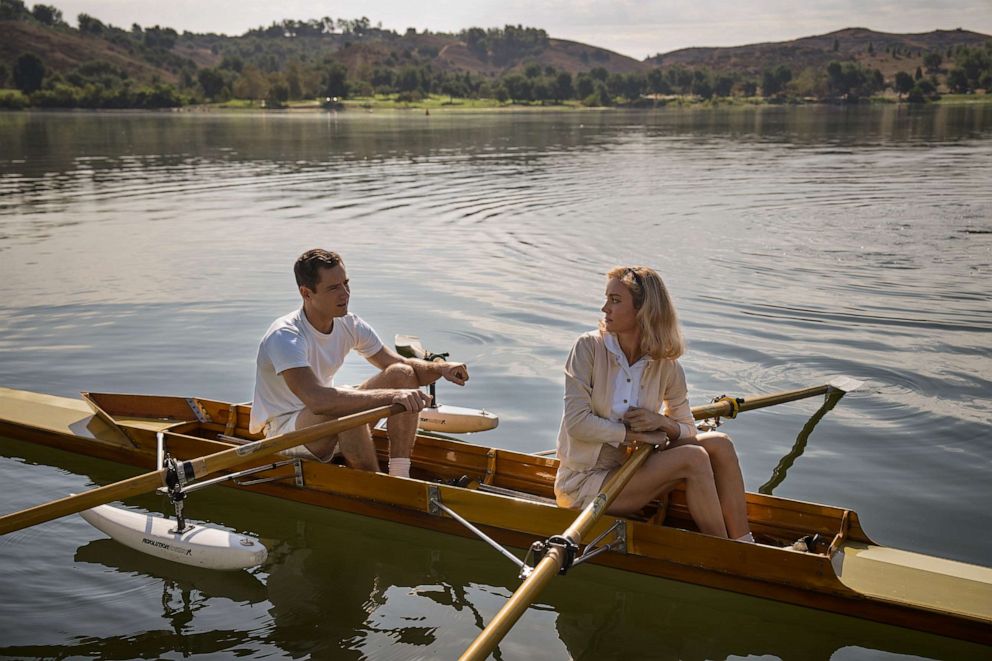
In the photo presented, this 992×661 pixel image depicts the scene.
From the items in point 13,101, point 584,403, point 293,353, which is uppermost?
point 13,101

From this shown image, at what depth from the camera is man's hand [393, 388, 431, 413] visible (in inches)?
320

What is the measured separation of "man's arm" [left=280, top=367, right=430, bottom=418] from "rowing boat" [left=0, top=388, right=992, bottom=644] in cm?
63

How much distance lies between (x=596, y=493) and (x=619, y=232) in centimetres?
1679

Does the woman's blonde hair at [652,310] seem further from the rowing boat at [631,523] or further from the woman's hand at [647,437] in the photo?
the rowing boat at [631,523]

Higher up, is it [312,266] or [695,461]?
[312,266]

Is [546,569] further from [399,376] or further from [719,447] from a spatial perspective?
[399,376]

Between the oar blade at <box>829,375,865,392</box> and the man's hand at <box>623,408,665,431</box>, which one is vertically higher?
the man's hand at <box>623,408,665,431</box>

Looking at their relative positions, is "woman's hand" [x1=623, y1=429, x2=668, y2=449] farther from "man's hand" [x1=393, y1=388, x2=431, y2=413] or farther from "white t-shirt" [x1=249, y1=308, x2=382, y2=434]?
"white t-shirt" [x1=249, y1=308, x2=382, y2=434]

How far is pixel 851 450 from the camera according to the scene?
412 inches

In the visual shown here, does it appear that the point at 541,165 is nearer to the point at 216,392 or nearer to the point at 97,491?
the point at 216,392

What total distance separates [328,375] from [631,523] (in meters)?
3.13

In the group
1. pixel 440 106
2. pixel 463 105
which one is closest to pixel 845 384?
pixel 440 106

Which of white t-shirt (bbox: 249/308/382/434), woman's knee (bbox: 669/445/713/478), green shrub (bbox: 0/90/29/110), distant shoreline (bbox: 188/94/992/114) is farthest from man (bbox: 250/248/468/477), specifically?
green shrub (bbox: 0/90/29/110)

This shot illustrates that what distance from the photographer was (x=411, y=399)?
818 cm
